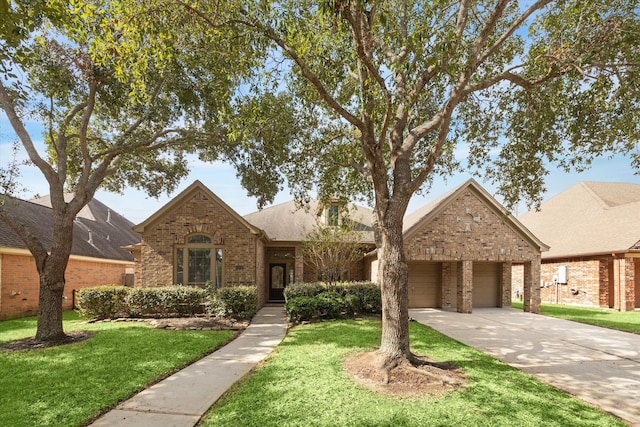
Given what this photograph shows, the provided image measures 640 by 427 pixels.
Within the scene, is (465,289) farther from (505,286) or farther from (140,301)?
(140,301)

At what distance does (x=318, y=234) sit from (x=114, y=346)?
890 centimetres

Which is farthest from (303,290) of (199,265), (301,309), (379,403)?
A: (379,403)

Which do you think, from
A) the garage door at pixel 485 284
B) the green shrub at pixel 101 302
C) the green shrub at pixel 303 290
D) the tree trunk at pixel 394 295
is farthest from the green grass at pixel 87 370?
the garage door at pixel 485 284

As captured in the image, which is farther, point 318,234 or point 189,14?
point 318,234

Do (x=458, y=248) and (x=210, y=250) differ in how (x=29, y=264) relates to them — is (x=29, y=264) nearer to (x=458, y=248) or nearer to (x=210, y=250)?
(x=210, y=250)

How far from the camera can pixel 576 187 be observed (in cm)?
2592

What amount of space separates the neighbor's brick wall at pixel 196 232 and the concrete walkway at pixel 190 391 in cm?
552

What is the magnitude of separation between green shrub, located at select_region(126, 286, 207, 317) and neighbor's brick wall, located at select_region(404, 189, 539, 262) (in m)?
9.18

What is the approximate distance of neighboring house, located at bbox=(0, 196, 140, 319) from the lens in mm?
14039

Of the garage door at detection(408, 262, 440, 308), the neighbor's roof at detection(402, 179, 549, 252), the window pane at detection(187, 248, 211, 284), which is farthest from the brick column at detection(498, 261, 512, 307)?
the window pane at detection(187, 248, 211, 284)

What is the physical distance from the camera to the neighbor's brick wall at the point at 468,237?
15.7 meters

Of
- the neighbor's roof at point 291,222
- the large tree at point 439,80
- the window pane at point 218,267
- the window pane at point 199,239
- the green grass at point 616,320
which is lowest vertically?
the green grass at point 616,320

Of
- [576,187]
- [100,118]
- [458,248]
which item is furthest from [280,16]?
[576,187]

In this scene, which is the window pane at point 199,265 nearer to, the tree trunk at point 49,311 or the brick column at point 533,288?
the tree trunk at point 49,311
